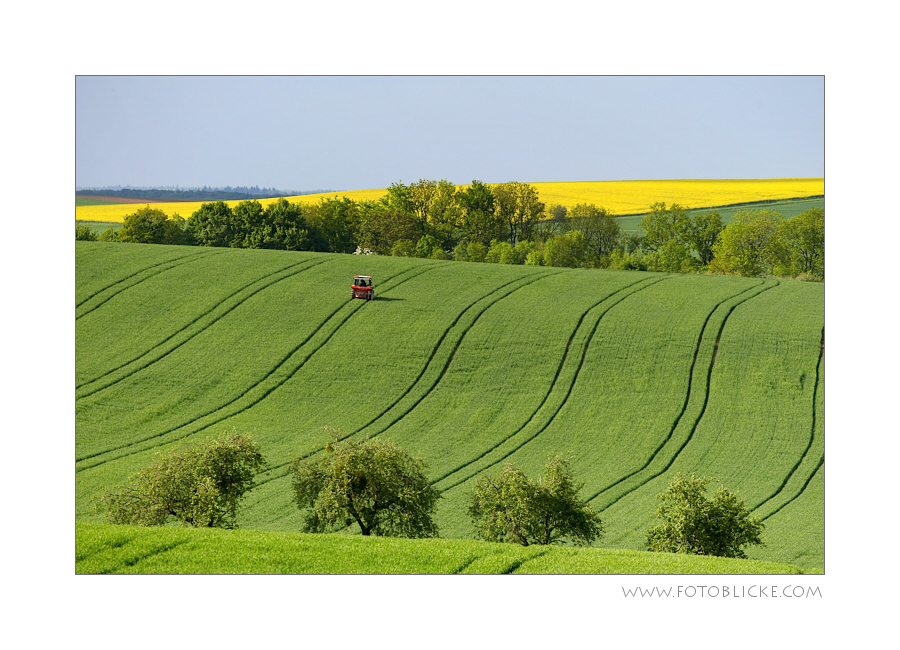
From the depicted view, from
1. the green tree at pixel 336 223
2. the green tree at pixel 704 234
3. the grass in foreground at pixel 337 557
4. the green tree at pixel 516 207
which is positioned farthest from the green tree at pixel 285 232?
the grass in foreground at pixel 337 557

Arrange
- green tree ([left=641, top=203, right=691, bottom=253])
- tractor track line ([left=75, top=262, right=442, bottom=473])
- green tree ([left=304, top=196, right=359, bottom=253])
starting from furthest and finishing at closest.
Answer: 1. green tree ([left=304, top=196, right=359, bottom=253])
2. green tree ([left=641, top=203, right=691, bottom=253])
3. tractor track line ([left=75, top=262, right=442, bottom=473])

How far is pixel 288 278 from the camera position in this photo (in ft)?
231

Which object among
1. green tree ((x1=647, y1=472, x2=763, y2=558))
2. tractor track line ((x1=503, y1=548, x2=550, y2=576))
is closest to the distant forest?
green tree ((x1=647, y1=472, x2=763, y2=558))

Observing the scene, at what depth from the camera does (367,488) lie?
2581 cm

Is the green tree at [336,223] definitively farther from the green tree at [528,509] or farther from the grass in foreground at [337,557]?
the grass in foreground at [337,557]

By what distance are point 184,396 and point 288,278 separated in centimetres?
2249

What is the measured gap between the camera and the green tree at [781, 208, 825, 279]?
83375 millimetres

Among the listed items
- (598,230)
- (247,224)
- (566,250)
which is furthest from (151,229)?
(598,230)

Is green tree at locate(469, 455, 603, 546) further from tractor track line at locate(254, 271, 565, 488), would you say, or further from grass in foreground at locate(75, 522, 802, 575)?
tractor track line at locate(254, 271, 565, 488)

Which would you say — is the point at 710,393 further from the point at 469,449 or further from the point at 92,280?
the point at 92,280

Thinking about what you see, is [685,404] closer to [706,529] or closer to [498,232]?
[706,529]

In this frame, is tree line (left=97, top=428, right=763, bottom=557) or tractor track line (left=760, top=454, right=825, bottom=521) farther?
tractor track line (left=760, top=454, right=825, bottom=521)

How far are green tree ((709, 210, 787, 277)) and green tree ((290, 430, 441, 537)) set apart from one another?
66.3m
